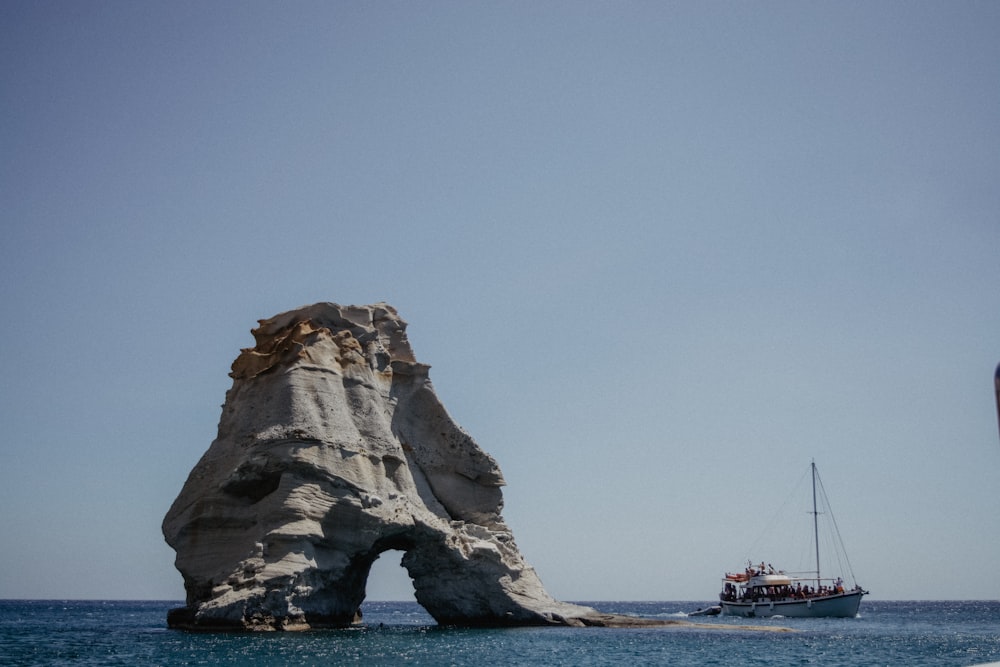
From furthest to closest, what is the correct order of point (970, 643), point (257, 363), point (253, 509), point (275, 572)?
1. point (970, 643)
2. point (257, 363)
3. point (253, 509)
4. point (275, 572)

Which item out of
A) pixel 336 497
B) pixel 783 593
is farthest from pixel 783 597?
pixel 336 497

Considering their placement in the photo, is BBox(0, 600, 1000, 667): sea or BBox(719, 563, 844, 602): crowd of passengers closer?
BBox(0, 600, 1000, 667): sea

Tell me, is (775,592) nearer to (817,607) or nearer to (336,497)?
(817,607)

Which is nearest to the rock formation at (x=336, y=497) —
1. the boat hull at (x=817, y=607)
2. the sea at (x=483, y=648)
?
the sea at (x=483, y=648)

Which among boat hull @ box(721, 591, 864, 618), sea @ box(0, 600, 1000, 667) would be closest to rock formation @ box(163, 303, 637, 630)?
sea @ box(0, 600, 1000, 667)

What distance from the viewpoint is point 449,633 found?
134 feet

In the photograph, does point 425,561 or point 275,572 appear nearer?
point 275,572

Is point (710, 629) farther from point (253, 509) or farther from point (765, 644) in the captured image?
point (253, 509)

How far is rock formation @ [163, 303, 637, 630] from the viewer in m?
37.2

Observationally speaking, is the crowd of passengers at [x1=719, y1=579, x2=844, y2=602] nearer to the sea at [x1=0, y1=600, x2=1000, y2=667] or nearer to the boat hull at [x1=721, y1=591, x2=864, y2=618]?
the boat hull at [x1=721, y1=591, x2=864, y2=618]

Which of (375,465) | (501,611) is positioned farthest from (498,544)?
(375,465)

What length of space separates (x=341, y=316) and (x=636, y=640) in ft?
59.1

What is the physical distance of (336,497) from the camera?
126 ft

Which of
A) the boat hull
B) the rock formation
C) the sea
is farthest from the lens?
the boat hull
